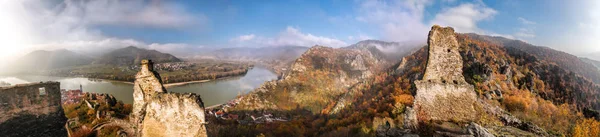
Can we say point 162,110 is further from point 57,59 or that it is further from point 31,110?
point 57,59

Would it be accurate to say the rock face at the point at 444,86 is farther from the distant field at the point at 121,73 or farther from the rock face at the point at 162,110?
the distant field at the point at 121,73

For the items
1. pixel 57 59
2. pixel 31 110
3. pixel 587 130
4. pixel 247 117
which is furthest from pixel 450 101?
pixel 57 59

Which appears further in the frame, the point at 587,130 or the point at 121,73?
the point at 121,73

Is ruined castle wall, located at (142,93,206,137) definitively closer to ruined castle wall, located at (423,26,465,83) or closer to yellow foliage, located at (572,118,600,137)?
ruined castle wall, located at (423,26,465,83)

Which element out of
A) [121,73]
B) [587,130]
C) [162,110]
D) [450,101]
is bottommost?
[121,73]

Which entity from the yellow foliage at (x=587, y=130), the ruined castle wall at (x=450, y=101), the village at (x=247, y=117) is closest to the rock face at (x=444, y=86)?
the ruined castle wall at (x=450, y=101)

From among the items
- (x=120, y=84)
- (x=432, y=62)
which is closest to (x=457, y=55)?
(x=432, y=62)
